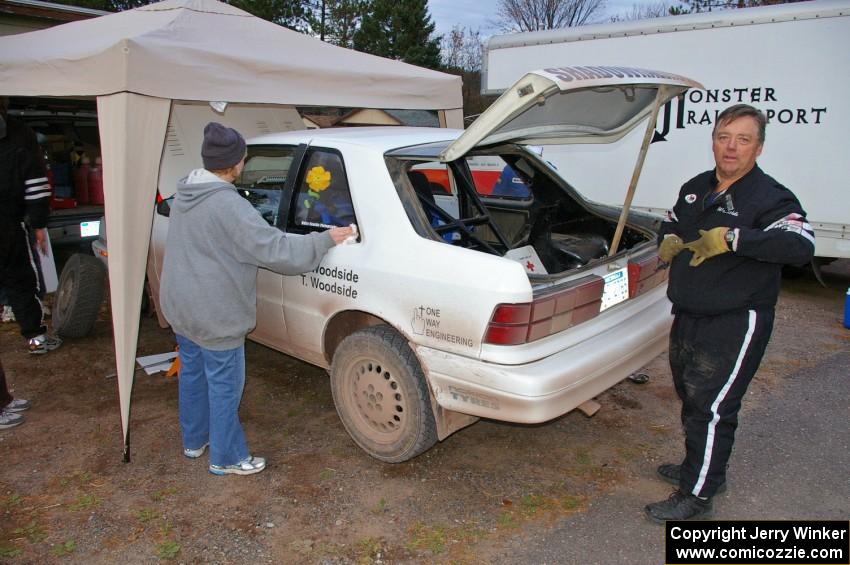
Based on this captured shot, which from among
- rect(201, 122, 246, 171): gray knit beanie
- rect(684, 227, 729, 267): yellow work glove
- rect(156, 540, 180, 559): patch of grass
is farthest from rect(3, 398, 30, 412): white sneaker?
rect(684, 227, 729, 267): yellow work glove

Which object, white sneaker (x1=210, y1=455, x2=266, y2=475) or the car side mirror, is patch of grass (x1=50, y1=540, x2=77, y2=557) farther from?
the car side mirror

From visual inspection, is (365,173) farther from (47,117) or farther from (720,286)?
(47,117)

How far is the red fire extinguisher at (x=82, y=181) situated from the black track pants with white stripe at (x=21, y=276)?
1.85 metres

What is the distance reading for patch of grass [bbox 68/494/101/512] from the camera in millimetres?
2990

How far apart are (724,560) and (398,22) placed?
2884 centimetres

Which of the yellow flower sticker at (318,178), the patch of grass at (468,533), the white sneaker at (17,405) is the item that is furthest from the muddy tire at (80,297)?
the patch of grass at (468,533)

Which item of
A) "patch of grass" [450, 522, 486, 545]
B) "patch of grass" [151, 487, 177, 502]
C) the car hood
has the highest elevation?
the car hood

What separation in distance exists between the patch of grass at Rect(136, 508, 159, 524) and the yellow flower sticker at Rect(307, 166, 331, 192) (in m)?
1.81

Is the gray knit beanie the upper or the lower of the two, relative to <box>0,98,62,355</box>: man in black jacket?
upper

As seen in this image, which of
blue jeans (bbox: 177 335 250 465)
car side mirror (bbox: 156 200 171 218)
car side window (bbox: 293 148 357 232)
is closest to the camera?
blue jeans (bbox: 177 335 250 465)

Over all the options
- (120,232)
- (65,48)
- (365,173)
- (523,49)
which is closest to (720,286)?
(365,173)

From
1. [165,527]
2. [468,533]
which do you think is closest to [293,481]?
[165,527]

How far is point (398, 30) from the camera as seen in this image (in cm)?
2862

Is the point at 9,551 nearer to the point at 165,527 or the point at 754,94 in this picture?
the point at 165,527
